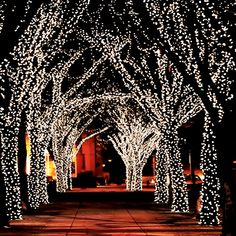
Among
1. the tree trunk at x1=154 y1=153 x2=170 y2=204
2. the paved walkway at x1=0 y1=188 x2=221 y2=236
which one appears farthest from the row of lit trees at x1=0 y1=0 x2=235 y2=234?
the tree trunk at x1=154 y1=153 x2=170 y2=204

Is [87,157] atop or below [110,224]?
atop

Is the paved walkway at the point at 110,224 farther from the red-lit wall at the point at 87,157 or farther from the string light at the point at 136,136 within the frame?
the red-lit wall at the point at 87,157

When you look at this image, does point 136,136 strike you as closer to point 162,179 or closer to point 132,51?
point 162,179

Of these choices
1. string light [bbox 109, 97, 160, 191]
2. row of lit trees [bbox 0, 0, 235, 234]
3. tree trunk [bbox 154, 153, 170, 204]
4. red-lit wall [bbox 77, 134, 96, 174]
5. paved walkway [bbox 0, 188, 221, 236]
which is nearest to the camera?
row of lit trees [bbox 0, 0, 235, 234]

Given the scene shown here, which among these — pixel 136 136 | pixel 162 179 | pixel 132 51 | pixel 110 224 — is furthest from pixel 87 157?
pixel 110 224

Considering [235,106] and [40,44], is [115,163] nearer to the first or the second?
[40,44]

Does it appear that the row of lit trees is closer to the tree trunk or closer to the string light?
the tree trunk

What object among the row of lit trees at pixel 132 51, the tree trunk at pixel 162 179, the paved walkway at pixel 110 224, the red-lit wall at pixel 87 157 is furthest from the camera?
the red-lit wall at pixel 87 157

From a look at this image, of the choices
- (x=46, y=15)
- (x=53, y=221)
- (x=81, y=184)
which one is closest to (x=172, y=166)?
(x=53, y=221)

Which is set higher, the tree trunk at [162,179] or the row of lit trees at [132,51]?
the row of lit trees at [132,51]

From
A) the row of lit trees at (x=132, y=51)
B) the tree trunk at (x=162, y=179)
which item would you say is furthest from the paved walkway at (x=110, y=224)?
the tree trunk at (x=162, y=179)

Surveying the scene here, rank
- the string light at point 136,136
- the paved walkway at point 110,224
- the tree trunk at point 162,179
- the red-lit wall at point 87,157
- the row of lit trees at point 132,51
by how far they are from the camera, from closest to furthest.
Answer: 1. the row of lit trees at point 132,51
2. the paved walkway at point 110,224
3. the tree trunk at point 162,179
4. the string light at point 136,136
5. the red-lit wall at point 87,157

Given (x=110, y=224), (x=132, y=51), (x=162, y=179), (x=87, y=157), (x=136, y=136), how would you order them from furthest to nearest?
(x=87, y=157) → (x=136, y=136) → (x=162, y=179) → (x=132, y=51) → (x=110, y=224)

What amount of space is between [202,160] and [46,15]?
6.41 metres
